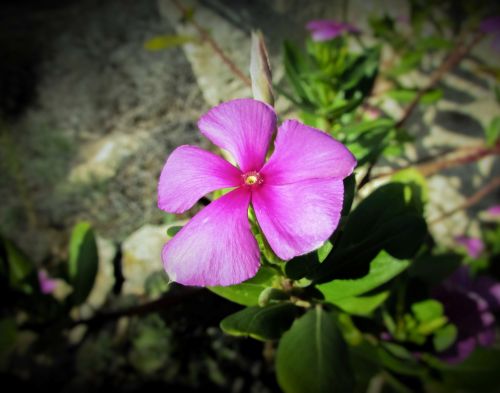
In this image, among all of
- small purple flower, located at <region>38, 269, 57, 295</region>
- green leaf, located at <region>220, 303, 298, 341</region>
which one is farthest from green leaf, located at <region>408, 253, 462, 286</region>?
small purple flower, located at <region>38, 269, 57, 295</region>

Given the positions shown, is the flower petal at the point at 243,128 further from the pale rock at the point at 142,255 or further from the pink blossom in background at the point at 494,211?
the pink blossom in background at the point at 494,211

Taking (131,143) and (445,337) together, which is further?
(131,143)

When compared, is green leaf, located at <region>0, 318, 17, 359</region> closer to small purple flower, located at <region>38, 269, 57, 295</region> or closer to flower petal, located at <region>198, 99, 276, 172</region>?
small purple flower, located at <region>38, 269, 57, 295</region>

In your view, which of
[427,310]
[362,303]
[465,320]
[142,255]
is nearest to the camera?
[362,303]

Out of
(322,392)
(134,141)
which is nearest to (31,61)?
(134,141)

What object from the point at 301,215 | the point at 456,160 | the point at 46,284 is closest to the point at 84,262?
the point at 46,284

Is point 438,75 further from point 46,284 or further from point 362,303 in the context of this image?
point 46,284

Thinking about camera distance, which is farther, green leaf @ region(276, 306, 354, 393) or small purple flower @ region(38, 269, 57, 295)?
small purple flower @ region(38, 269, 57, 295)

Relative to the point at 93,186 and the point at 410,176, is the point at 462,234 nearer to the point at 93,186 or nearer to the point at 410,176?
the point at 410,176

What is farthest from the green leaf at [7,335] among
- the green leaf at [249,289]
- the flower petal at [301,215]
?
the flower petal at [301,215]
